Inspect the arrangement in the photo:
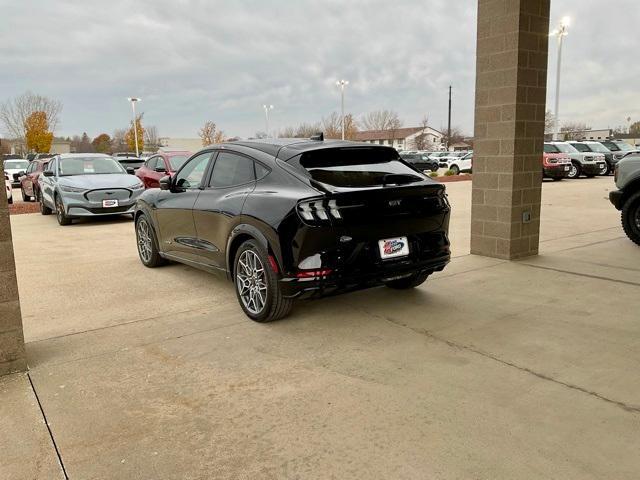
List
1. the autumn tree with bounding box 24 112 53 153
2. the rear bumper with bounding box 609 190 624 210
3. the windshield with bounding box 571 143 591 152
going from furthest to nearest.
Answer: the autumn tree with bounding box 24 112 53 153 < the windshield with bounding box 571 143 591 152 < the rear bumper with bounding box 609 190 624 210

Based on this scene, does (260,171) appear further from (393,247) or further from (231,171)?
(393,247)

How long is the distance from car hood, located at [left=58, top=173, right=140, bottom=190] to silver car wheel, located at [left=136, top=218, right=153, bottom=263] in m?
5.02

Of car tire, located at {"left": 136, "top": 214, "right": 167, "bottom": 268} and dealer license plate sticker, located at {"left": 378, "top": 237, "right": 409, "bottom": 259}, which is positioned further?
car tire, located at {"left": 136, "top": 214, "right": 167, "bottom": 268}

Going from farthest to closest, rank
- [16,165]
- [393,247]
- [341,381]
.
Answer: [16,165] < [393,247] < [341,381]

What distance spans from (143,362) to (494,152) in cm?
513

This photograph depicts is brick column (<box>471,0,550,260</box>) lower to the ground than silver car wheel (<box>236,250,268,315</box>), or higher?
higher

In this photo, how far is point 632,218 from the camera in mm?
7902

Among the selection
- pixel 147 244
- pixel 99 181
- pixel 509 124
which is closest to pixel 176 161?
pixel 99 181

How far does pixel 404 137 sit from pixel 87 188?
3658 inches

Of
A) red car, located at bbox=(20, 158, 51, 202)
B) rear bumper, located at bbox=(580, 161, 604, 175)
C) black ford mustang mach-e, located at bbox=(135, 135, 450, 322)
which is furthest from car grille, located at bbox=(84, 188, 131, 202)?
rear bumper, located at bbox=(580, 161, 604, 175)

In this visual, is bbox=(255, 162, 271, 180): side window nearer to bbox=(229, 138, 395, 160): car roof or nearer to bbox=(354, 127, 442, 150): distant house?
bbox=(229, 138, 395, 160): car roof

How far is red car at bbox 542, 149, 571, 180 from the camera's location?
68.0ft

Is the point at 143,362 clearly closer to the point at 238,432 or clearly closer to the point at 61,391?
the point at 61,391

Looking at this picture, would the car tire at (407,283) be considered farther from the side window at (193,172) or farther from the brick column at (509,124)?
the side window at (193,172)
